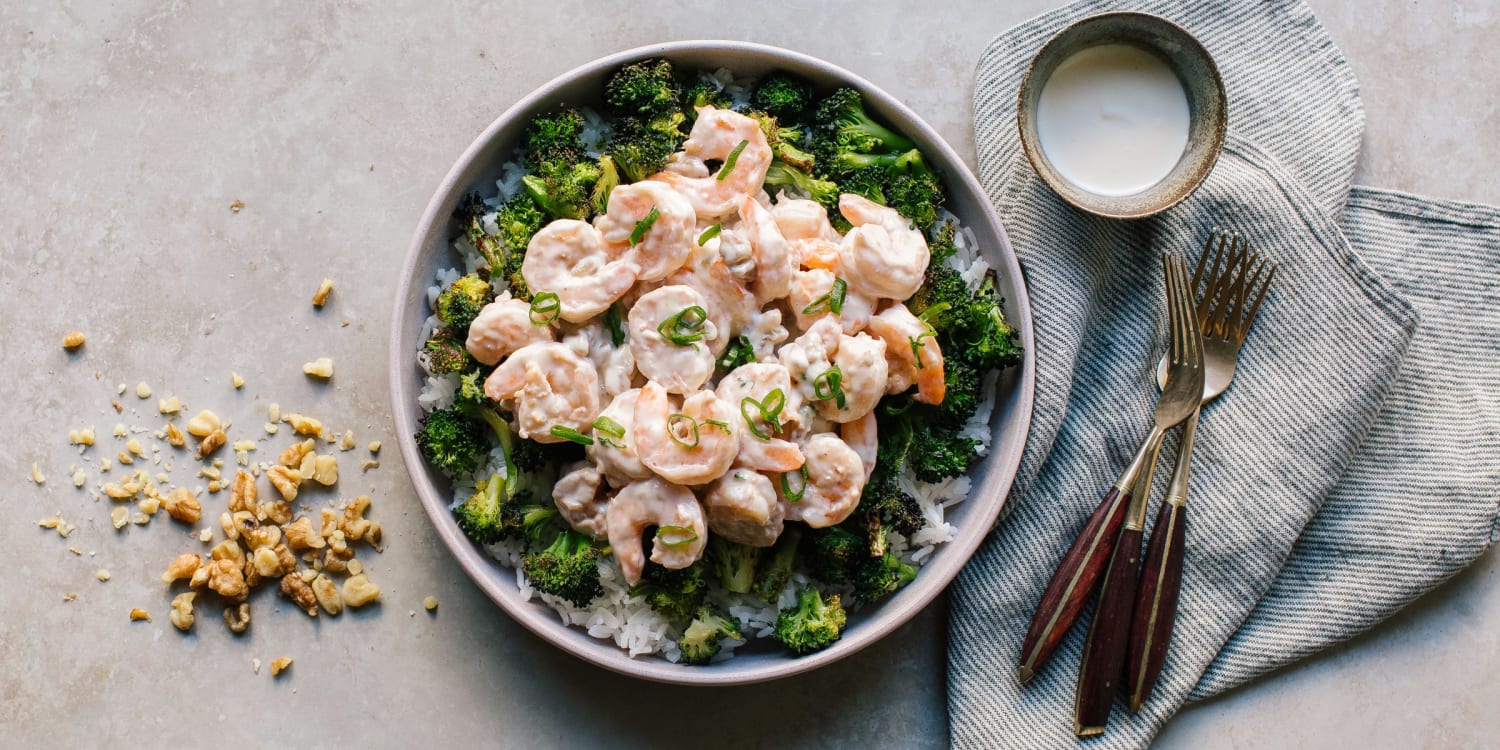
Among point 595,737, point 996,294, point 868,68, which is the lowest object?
point 595,737

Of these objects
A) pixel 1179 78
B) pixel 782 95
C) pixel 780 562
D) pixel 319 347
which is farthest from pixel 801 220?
pixel 319 347

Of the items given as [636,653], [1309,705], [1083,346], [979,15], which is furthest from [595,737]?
[979,15]

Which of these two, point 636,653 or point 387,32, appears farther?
point 387,32

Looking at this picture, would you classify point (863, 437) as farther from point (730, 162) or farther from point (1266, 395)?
point (1266, 395)

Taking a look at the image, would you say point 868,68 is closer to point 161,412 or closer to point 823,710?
point 823,710

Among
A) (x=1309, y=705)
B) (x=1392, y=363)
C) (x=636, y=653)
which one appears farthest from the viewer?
(x=1309, y=705)

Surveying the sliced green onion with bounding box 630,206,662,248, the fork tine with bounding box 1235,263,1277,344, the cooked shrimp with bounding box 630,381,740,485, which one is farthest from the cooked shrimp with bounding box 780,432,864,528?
the fork tine with bounding box 1235,263,1277,344

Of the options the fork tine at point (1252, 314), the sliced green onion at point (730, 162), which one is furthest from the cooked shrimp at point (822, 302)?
the fork tine at point (1252, 314)
